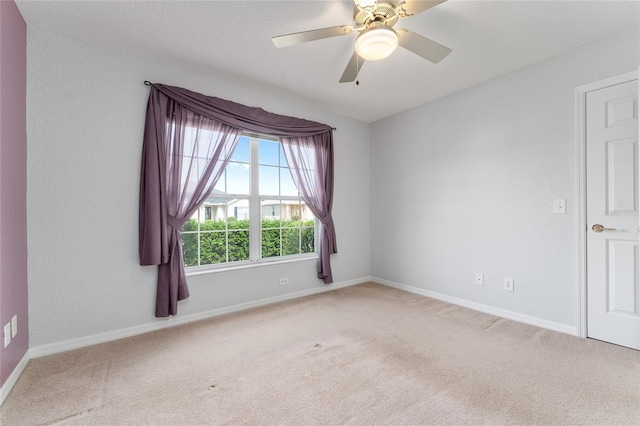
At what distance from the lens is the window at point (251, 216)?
299cm

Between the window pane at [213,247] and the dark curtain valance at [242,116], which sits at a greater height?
the dark curtain valance at [242,116]

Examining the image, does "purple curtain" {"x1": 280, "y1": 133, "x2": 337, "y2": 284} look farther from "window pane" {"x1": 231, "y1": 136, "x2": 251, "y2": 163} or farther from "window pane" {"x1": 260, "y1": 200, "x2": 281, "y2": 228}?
"window pane" {"x1": 231, "y1": 136, "x2": 251, "y2": 163}

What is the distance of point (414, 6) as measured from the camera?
157cm

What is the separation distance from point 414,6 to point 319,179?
7.66ft

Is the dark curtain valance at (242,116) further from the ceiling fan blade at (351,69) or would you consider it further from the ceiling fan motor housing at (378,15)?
the ceiling fan motor housing at (378,15)

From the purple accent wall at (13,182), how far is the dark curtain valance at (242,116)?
88 cm

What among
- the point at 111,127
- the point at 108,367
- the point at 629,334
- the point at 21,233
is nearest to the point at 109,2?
the point at 111,127

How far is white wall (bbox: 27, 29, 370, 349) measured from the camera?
7.01 ft

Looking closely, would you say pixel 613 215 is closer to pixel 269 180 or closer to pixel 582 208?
pixel 582 208

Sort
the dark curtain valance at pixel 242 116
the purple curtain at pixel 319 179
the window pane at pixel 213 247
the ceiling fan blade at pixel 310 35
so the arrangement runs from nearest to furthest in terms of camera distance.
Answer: the ceiling fan blade at pixel 310 35, the dark curtain valance at pixel 242 116, the window pane at pixel 213 247, the purple curtain at pixel 319 179

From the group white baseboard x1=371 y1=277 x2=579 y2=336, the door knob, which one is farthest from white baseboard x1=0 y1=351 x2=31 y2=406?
the door knob

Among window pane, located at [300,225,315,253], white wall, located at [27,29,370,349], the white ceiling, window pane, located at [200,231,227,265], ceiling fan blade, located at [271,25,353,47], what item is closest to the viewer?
ceiling fan blade, located at [271,25,353,47]

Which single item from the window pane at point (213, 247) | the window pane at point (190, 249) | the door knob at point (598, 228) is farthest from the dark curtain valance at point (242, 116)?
the door knob at point (598, 228)

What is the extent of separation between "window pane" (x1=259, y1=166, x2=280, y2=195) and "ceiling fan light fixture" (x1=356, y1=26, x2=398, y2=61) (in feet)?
6.66
